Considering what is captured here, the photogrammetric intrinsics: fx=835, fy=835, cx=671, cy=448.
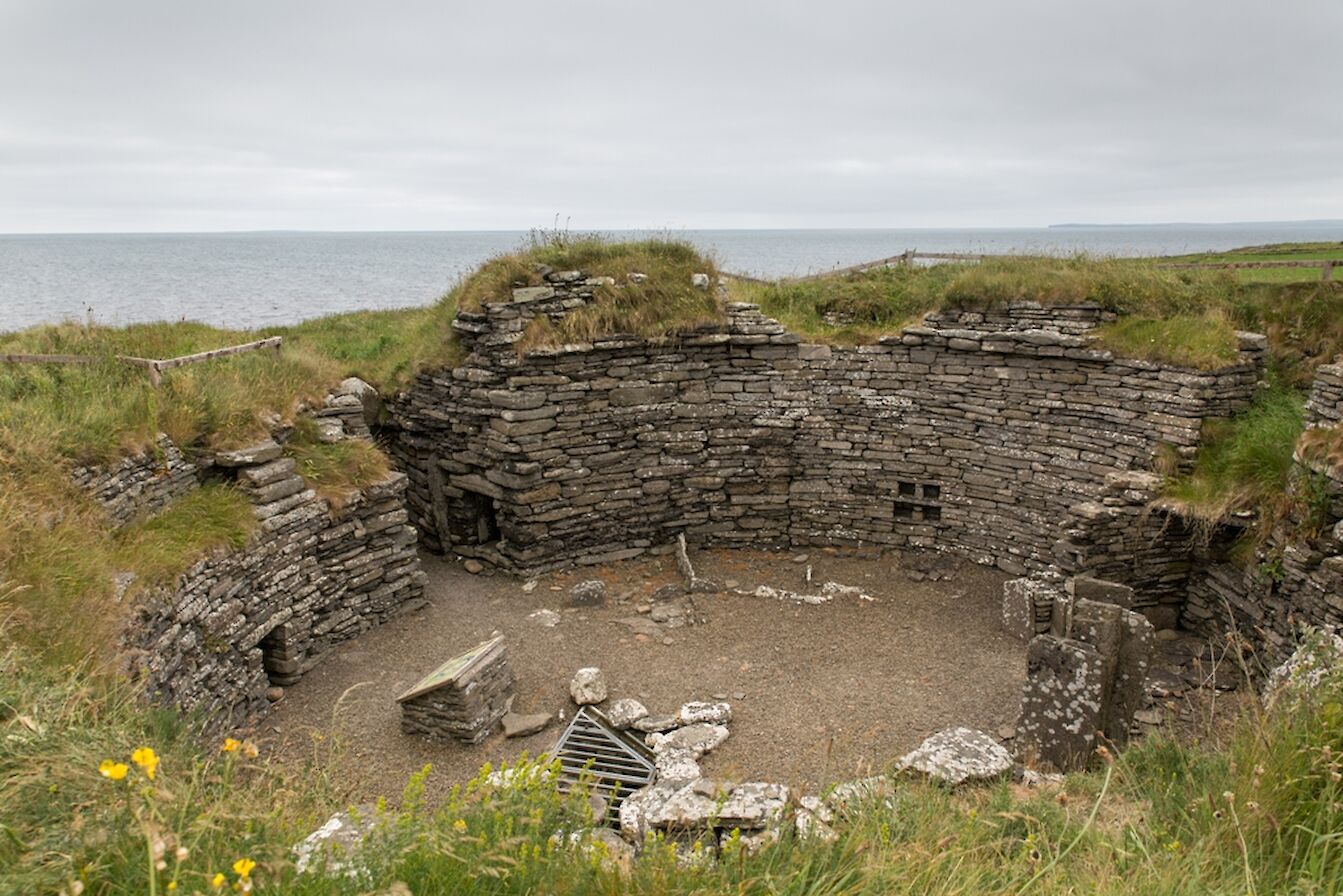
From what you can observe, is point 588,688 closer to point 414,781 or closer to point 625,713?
point 625,713

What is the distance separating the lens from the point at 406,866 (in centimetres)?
346

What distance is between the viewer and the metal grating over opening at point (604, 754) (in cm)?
834

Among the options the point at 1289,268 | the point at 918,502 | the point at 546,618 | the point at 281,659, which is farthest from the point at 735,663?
the point at 1289,268

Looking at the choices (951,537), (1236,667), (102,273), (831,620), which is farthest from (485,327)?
(102,273)

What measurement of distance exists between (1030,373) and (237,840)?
12.0 meters

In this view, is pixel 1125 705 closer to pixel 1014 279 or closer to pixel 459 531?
pixel 1014 279

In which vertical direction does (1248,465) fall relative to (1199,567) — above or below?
above

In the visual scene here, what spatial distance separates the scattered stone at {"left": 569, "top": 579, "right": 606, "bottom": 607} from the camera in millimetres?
12416

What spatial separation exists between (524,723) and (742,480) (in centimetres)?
606

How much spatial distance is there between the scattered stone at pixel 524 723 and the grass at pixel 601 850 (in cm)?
452

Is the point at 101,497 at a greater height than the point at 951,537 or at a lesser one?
greater

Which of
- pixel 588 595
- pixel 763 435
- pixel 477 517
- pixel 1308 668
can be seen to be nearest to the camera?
pixel 1308 668

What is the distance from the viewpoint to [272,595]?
33.3ft

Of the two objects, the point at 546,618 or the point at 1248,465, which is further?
the point at 546,618
